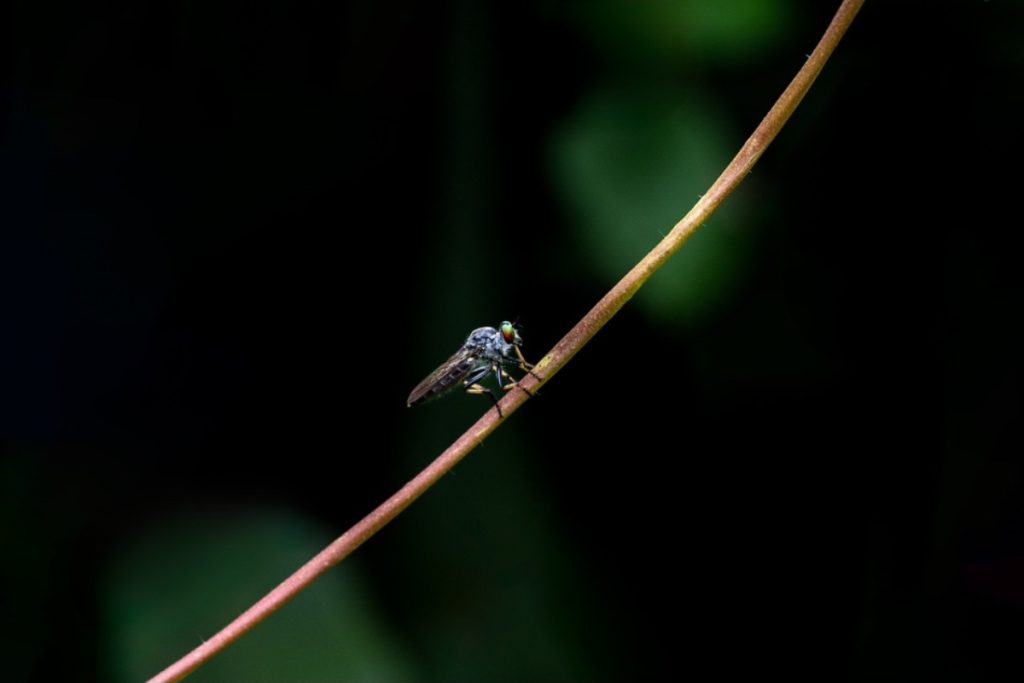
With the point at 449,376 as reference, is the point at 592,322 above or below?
below

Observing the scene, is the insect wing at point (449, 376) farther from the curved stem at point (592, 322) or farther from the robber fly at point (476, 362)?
the curved stem at point (592, 322)

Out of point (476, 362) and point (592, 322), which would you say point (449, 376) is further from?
point (592, 322)

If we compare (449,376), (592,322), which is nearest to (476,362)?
(449,376)

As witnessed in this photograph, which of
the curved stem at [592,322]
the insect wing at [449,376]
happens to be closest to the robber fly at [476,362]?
the insect wing at [449,376]

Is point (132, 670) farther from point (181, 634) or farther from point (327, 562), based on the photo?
point (327, 562)

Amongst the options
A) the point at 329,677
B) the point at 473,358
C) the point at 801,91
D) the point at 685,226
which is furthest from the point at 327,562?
the point at 329,677

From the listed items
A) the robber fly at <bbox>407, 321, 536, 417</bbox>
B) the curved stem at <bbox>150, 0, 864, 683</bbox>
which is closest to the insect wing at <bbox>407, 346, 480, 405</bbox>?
the robber fly at <bbox>407, 321, 536, 417</bbox>

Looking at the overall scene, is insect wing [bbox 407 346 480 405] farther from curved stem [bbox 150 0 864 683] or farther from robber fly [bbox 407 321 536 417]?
curved stem [bbox 150 0 864 683]
